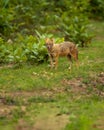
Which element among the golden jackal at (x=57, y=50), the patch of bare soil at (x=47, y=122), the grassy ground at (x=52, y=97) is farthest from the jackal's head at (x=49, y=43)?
the patch of bare soil at (x=47, y=122)

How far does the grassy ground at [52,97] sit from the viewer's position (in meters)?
7.66

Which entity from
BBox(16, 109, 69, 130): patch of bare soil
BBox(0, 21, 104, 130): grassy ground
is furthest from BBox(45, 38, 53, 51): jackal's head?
BBox(16, 109, 69, 130): patch of bare soil

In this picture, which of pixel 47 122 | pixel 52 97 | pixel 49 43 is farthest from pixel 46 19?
pixel 47 122

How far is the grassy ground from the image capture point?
7664 mm

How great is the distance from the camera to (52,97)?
9.09 meters

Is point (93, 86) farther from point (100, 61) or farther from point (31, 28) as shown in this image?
point (31, 28)

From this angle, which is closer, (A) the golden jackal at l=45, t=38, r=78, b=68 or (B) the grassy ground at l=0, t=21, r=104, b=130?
(B) the grassy ground at l=0, t=21, r=104, b=130

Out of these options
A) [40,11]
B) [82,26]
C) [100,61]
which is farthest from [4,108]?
[40,11]

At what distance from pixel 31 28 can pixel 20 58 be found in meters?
5.62

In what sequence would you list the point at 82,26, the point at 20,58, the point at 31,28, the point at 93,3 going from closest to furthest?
the point at 20,58
the point at 82,26
the point at 31,28
the point at 93,3

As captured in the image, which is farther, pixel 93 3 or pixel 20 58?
pixel 93 3

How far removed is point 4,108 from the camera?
333 inches

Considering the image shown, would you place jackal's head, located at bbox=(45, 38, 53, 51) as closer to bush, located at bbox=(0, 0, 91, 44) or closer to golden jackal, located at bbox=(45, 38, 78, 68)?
golden jackal, located at bbox=(45, 38, 78, 68)

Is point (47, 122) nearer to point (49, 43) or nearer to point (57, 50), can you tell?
point (49, 43)
